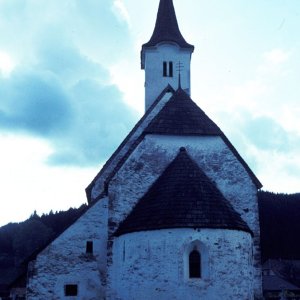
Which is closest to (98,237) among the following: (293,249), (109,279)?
(109,279)

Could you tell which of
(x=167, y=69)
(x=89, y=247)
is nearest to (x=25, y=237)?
(x=167, y=69)

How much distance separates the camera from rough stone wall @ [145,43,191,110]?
94.8 ft

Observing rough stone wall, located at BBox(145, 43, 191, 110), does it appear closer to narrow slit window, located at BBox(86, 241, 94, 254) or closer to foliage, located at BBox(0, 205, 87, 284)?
narrow slit window, located at BBox(86, 241, 94, 254)

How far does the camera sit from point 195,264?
17.1 m

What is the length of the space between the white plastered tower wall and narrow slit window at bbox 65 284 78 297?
11960 millimetres

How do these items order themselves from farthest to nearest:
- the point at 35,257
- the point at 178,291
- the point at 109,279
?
the point at 35,257, the point at 109,279, the point at 178,291

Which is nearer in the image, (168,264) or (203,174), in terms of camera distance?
(168,264)

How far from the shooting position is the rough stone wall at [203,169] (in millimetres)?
19750

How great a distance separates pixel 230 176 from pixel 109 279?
641cm

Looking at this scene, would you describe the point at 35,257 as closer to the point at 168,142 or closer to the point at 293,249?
the point at 168,142

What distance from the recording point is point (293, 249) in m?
91.8

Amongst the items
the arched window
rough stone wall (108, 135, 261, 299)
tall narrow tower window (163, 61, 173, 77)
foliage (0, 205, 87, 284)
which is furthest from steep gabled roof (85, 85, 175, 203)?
foliage (0, 205, 87, 284)

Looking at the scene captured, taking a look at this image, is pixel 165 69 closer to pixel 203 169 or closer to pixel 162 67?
pixel 162 67

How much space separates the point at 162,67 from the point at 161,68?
9 centimetres
